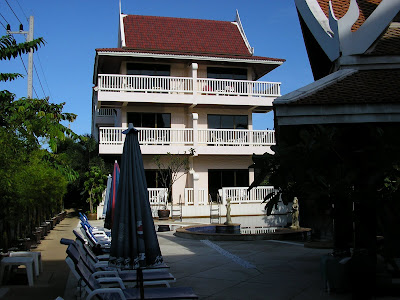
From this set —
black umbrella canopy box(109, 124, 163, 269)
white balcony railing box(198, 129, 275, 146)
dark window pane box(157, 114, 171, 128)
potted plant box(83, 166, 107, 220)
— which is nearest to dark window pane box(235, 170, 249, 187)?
white balcony railing box(198, 129, 275, 146)

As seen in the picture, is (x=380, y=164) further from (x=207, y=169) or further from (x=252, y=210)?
(x=207, y=169)

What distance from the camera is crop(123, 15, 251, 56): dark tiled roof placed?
32.0 meters

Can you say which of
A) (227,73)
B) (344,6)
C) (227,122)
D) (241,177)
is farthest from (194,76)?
(344,6)

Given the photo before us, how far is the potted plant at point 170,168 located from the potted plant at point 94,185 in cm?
331

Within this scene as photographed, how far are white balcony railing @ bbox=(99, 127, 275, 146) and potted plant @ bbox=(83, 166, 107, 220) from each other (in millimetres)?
2108

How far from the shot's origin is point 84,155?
30172 mm

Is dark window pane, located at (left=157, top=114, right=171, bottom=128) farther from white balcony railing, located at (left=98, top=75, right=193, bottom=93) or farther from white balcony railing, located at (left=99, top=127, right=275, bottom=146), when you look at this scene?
white balcony railing, located at (left=98, top=75, right=193, bottom=93)

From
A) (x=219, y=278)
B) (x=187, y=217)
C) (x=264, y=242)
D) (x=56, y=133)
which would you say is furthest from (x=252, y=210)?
(x=219, y=278)

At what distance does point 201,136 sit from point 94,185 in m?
7.09

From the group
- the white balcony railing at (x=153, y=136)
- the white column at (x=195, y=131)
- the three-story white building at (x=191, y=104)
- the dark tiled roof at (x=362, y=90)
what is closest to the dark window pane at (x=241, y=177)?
the three-story white building at (x=191, y=104)

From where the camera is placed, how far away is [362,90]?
8.07 m

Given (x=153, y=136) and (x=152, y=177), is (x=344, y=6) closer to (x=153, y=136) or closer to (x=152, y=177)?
(x=153, y=136)

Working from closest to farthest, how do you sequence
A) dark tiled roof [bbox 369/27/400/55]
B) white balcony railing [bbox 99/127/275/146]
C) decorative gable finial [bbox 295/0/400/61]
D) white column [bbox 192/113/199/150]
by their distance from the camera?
decorative gable finial [bbox 295/0/400/61] → dark tiled roof [bbox 369/27/400/55] → white balcony railing [bbox 99/127/275/146] → white column [bbox 192/113/199/150]

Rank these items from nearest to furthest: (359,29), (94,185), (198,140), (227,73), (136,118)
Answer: (359,29) → (94,185) → (198,140) → (136,118) → (227,73)
